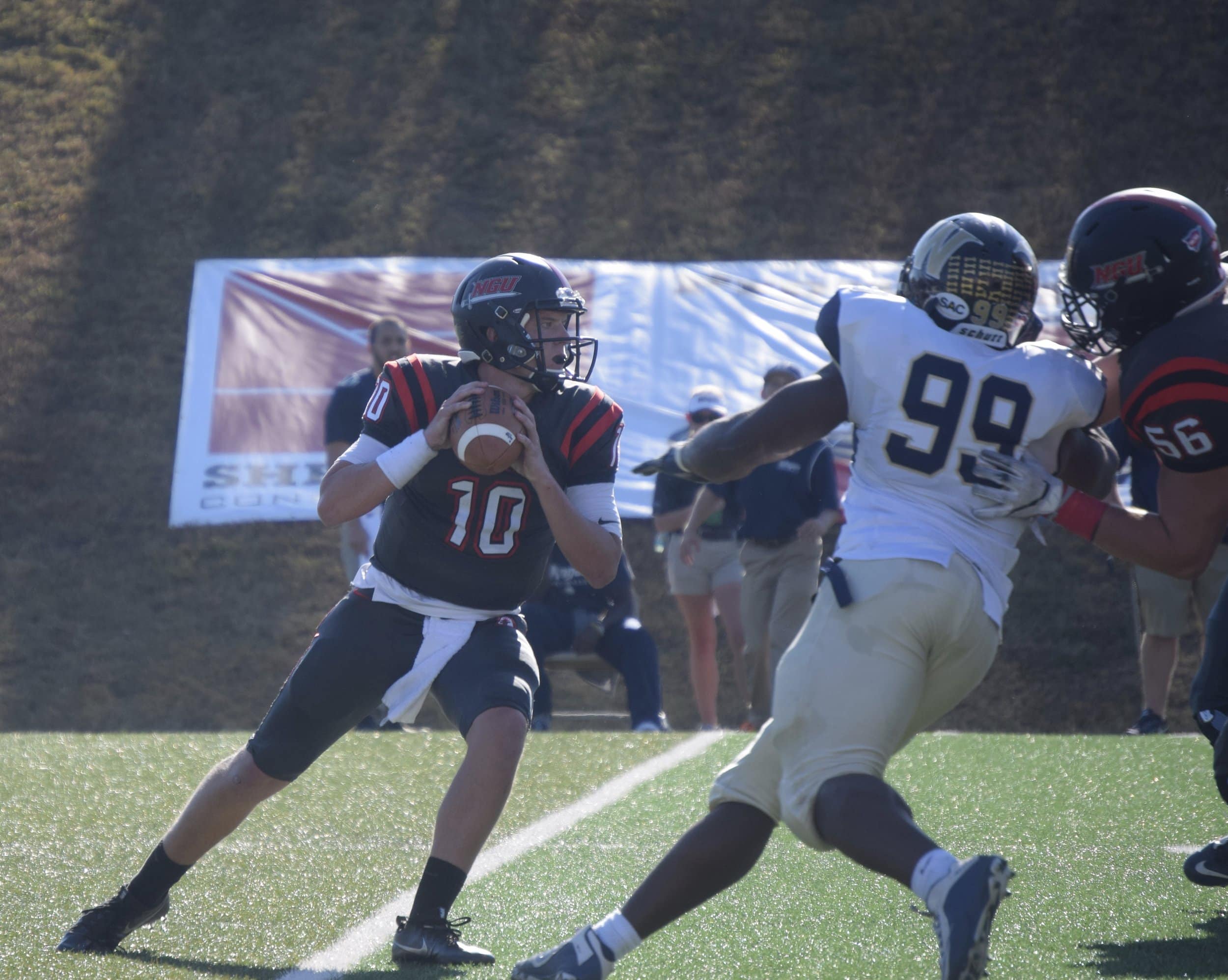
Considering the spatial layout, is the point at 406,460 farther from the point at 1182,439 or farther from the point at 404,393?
the point at 1182,439

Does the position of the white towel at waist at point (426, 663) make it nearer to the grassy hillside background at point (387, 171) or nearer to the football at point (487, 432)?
the football at point (487, 432)

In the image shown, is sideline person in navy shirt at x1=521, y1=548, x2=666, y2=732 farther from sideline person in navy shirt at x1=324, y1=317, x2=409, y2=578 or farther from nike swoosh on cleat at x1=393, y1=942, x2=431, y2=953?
nike swoosh on cleat at x1=393, y1=942, x2=431, y2=953

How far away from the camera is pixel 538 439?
3.02 m

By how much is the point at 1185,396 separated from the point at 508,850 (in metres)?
2.36

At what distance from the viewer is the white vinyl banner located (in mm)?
9148

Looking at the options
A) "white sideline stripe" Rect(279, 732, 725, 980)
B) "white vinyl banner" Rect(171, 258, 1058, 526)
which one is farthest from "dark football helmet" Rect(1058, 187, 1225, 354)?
"white vinyl banner" Rect(171, 258, 1058, 526)

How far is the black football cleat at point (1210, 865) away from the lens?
314cm

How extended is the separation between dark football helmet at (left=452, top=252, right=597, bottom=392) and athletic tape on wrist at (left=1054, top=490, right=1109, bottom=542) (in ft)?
3.74

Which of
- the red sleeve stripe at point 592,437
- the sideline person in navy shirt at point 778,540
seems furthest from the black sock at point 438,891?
the sideline person in navy shirt at point 778,540

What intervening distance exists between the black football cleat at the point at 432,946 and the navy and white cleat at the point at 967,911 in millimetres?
1104

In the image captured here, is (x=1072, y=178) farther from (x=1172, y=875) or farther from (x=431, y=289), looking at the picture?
(x=1172, y=875)

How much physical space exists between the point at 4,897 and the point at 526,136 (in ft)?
25.9

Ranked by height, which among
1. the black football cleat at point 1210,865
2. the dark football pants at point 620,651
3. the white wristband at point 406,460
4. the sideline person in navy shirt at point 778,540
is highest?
the white wristband at point 406,460

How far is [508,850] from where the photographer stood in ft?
13.1
